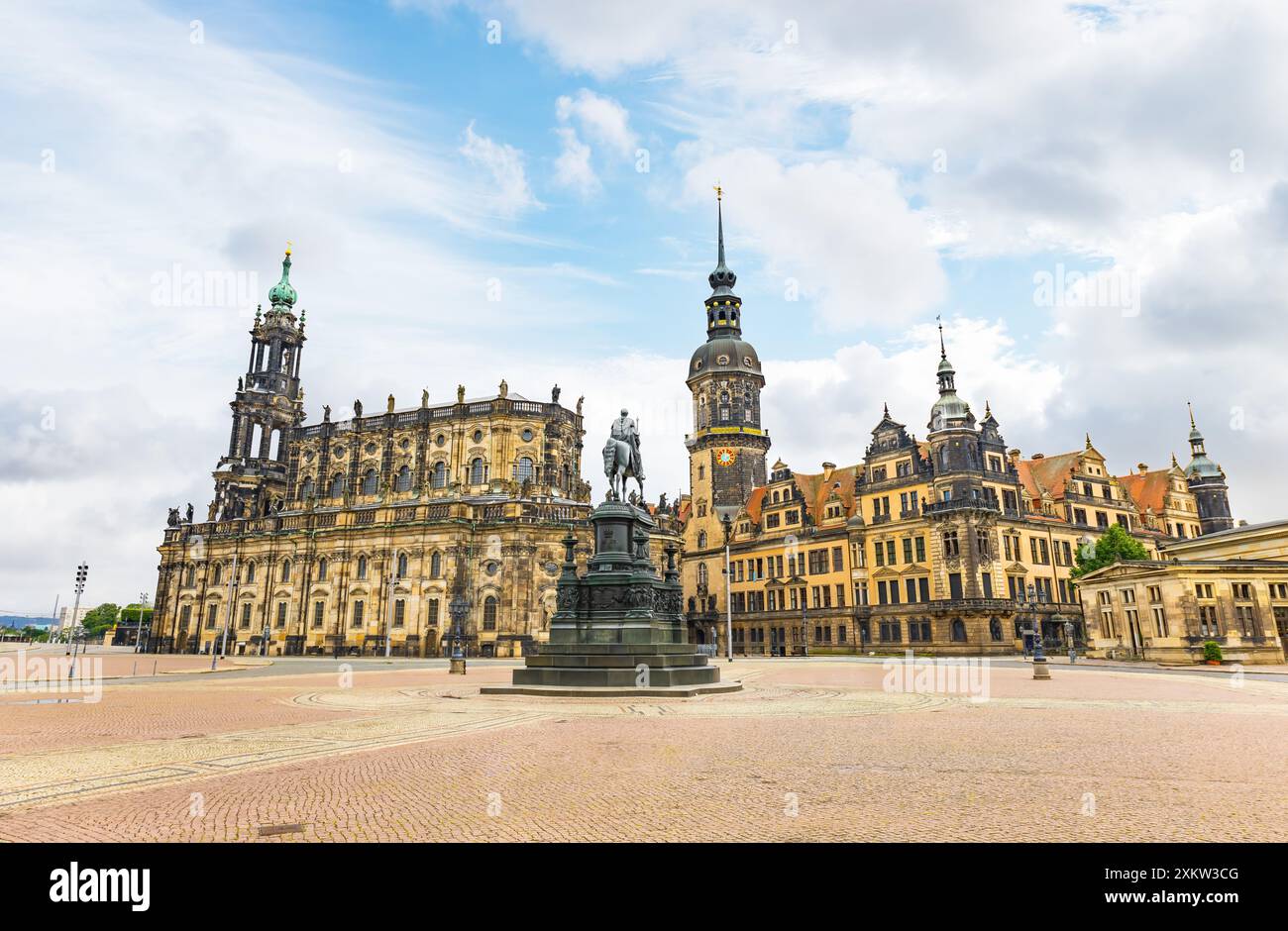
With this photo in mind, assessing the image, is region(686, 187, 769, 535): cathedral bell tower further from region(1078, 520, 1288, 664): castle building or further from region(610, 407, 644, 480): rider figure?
region(610, 407, 644, 480): rider figure

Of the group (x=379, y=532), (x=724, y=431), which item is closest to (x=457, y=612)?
(x=379, y=532)

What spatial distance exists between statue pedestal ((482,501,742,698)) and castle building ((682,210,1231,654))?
2907cm

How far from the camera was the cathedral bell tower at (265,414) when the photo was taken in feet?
254

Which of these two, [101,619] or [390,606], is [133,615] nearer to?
[101,619]

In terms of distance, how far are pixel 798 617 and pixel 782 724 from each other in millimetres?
49252

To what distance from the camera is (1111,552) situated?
165 feet

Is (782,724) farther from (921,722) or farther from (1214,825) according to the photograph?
(1214,825)

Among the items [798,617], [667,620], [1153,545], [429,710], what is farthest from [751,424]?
[429,710]

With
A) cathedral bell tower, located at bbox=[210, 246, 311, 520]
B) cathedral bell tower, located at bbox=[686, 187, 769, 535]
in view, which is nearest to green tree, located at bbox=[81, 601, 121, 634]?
cathedral bell tower, located at bbox=[210, 246, 311, 520]

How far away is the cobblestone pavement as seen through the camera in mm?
5582

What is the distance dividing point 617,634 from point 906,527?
39099 mm

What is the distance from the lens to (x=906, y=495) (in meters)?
54.0

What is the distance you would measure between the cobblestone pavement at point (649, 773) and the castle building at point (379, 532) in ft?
143

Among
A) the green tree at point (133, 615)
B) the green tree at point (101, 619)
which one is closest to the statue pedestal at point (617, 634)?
the green tree at point (133, 615)
